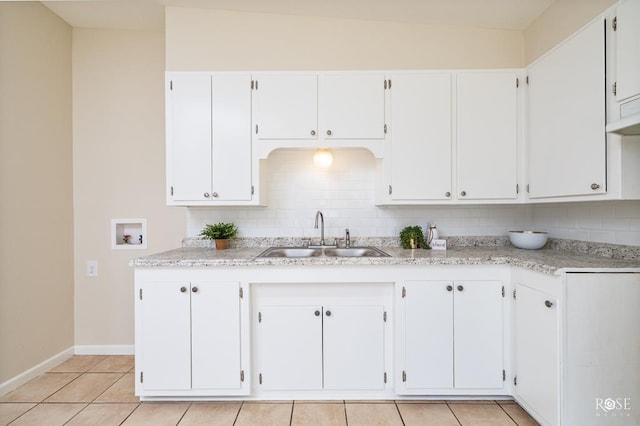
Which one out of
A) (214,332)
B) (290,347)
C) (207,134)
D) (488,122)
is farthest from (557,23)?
(214,332)

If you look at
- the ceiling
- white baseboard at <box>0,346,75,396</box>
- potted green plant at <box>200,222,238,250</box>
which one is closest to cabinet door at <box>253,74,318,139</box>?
the ceiling

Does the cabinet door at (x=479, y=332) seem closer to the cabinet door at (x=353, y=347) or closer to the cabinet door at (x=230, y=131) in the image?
the cabinet door at (x=353, y=347)

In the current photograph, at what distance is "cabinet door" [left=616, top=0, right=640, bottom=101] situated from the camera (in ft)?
4.93

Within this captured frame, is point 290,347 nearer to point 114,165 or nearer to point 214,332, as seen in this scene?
point 214,332

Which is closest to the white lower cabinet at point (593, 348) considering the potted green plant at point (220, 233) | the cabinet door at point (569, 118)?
the cabinet door at point (569, 118)

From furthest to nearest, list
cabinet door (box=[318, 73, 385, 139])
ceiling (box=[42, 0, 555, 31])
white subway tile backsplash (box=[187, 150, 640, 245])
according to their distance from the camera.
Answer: white subway tile backsplash (box=[187, 150, 640, 245]) < cabinet door (box=[318, 73, 385, 139]) < ceiling (box=[42, 0, 555, 31])

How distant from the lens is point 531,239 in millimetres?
2379

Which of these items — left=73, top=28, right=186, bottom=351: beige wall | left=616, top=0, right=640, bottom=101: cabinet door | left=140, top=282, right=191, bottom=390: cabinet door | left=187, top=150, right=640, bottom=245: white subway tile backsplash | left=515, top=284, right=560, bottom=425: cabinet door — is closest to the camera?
left=616, top=0, right=640, bottom=101: cabinet door

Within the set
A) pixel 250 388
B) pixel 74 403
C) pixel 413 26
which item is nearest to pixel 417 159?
pixel 413 26

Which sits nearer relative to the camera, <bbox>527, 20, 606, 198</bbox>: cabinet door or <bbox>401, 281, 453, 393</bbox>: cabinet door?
<bbox>527, 20, 606, 198</bbox>: cabinet door

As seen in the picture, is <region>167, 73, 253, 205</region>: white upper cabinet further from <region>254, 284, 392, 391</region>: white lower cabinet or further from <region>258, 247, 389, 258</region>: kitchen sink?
<region>254, 284, 392, 391</region>: white lower cabinet

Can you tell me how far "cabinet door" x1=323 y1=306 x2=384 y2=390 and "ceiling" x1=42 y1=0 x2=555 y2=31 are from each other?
201 centimetres

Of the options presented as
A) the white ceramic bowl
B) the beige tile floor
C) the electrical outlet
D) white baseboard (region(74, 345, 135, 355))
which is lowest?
the beige tile floor

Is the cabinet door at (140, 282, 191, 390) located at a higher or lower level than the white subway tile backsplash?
lower
